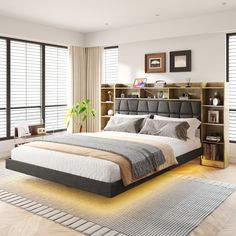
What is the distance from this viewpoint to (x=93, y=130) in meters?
8.00

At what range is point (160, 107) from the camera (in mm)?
6434

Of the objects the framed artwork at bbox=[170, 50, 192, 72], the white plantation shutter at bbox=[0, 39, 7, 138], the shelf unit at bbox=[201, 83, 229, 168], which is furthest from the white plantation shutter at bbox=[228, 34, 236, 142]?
the white plantation shutter at bbox=[0, 39, 7, 138]

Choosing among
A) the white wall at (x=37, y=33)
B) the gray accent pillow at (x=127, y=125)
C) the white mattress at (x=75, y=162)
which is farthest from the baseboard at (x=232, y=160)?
the white wall at (x=37, y=33)

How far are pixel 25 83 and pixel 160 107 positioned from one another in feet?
9.87

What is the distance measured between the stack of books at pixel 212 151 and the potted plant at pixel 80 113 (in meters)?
2.89

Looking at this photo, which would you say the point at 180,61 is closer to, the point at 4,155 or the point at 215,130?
the point at 215,130

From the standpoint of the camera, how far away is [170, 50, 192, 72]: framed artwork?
20.7 feet

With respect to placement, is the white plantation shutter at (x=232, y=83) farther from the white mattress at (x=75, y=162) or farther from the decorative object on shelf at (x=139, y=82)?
the decorative object on shelf at (x=139, y=82)

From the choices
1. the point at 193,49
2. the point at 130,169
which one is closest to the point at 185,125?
the point at 193,49

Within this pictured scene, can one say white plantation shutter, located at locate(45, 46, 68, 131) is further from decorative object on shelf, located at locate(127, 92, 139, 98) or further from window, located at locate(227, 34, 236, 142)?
window, located at locate(227, 34, 236, 142)

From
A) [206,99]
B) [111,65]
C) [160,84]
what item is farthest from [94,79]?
[206,99]

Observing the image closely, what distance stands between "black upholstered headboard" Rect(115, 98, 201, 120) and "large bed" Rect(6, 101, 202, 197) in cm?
89

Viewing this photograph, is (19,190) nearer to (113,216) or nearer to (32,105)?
(113,216)

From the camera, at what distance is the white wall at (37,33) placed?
20.2 ft
